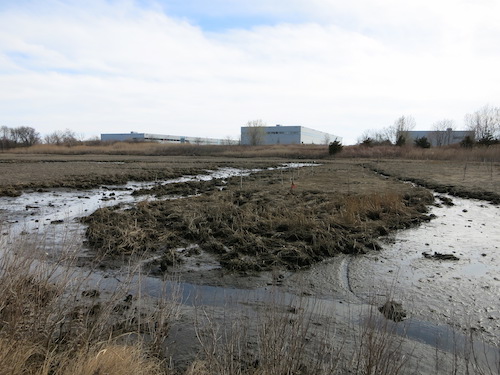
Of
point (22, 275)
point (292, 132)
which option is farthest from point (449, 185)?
point (292, 132)

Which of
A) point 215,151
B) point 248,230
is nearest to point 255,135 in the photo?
point 215,151

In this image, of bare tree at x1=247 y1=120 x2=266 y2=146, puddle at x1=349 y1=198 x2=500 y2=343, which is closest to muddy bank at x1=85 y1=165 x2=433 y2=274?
puddle at x1=349 y1=198 x2=500 y2=343

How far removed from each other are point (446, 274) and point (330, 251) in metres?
A: 2.67

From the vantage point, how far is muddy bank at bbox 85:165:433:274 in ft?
28.7

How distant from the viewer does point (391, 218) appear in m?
12.5

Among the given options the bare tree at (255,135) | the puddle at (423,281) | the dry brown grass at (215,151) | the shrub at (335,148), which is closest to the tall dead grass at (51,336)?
the puddle at (423,281)

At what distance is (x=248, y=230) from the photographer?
10836 mm

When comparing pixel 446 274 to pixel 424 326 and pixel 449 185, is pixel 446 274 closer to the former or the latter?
pixel 424 326

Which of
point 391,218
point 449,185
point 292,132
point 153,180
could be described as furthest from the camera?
point 292,132

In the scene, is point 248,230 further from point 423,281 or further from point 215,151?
point 215,151

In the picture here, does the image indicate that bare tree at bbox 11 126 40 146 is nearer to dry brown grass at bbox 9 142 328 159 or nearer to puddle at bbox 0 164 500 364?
dry brown grass at bbox 9 142 328 159

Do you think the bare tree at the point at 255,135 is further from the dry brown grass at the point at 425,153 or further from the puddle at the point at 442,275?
the puddle at the point at 442,275

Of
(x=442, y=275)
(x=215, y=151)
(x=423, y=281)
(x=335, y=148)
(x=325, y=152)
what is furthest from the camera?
(x=215, y=151)

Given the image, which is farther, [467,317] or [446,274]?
[446,274]
